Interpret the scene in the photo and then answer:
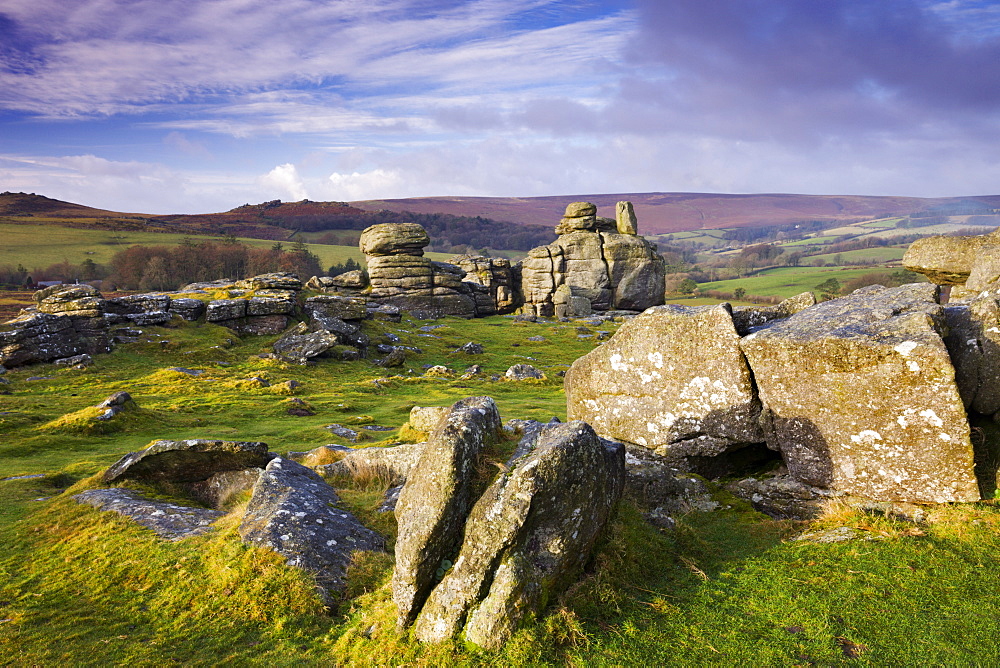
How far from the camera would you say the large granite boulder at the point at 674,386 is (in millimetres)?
11328

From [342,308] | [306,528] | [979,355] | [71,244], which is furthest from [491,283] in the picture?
[71,244]

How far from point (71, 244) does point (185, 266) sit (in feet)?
273

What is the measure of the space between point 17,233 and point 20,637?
222471 millimetres

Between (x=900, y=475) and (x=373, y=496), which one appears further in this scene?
(x=373, y=496)

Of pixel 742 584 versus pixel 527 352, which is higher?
pixel 742 584

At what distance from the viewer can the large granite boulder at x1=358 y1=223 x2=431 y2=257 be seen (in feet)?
269

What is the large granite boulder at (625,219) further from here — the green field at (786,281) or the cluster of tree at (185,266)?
the cluster of tree at (185,266)

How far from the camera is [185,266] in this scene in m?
115

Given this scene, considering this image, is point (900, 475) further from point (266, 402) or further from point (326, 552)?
point (266, 402)

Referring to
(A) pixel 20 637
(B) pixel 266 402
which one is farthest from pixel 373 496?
(B) pixel 266 402

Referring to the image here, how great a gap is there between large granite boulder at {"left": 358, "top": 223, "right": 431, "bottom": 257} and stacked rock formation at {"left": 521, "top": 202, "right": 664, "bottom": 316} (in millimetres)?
19591

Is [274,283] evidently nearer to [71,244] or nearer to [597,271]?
[597,271]

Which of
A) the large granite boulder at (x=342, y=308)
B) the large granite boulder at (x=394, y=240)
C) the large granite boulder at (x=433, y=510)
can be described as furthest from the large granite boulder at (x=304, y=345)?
the large granite boulder at (x=394, y=240)

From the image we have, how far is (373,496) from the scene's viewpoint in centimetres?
1245
